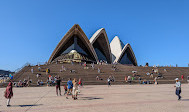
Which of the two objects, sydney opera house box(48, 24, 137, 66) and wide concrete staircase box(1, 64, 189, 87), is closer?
wide concrete staircase box(1, 64, 189, 87)

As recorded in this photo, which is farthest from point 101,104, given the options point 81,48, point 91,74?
point 81,48

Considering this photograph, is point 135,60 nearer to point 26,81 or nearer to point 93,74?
point 93,74

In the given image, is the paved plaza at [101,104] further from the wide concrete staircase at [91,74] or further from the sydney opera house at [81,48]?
the sydney opera house at [81,48]

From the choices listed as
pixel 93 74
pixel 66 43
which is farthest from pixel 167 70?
pixel 66 43

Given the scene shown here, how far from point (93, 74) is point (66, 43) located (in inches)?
1079

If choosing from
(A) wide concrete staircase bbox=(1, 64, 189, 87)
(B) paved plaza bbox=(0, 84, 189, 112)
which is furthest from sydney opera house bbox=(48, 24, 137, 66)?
(B) paved plaza bbox=(0, 84, 189, 112)

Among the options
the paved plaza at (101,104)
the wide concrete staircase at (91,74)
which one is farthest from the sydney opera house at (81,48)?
the paved plaza at (101,104)

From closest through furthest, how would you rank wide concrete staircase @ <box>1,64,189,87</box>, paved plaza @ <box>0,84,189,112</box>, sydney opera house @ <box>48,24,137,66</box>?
paved plaza @ <box>0,84,189,112</box>
wide concrete staircase @ <box>1,64,189,87</box>
sydney opera house @ <box>48,24,137,66</box>

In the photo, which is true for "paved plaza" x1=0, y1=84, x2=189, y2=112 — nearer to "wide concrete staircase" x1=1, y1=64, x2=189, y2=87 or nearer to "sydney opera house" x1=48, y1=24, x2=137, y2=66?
"wide concrete staircase" x1=1, y1=64, x2=189, y2=87

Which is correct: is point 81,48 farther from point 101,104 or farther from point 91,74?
point 101,104

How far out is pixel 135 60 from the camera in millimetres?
65125

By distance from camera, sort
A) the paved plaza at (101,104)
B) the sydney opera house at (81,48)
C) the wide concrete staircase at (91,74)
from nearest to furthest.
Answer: the paved plaza at (101,104)
the wide concrete staircase at (91,74)
the sydney opera house at (81,48)

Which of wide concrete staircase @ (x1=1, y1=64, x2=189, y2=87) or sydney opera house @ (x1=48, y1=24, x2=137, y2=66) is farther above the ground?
sydney opera house @ (x1=48, y1=24, x2=137, y2=66)

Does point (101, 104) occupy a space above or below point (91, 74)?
below
